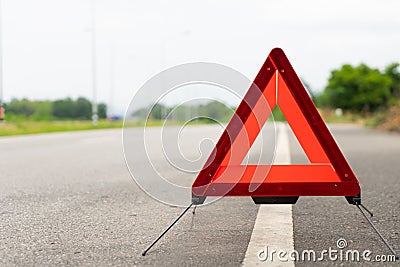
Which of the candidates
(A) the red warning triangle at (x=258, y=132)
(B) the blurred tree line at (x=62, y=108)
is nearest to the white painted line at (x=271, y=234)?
(A) the red warning triangle at (x=258, y=132)

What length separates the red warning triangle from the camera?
3865 millimetres

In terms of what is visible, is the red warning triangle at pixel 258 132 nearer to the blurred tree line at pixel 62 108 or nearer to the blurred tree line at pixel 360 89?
the blurred tree line at pixel 62 108

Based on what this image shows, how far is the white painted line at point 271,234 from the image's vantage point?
134 inches

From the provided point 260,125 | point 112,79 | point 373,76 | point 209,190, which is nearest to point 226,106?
point 260,125

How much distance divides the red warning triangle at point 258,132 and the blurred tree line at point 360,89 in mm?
91133

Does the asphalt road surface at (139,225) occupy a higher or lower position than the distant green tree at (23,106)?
higher

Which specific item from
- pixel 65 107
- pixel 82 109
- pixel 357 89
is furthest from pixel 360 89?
pixel 65 107

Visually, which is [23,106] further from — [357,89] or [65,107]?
[357,89]

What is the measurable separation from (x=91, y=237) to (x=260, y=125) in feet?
4.17

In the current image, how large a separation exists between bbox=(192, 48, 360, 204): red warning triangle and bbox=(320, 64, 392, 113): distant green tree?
92.5 metres

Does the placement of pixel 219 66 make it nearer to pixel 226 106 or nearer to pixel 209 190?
pixel 226 106

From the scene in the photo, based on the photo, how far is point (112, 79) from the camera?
167ft

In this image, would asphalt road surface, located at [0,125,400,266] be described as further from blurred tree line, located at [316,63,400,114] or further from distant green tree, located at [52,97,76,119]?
blurred tree line, located at [316,63,400,114]

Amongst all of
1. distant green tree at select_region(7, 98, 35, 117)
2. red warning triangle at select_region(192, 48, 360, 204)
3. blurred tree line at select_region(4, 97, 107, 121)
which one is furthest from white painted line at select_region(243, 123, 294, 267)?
blurred tree line at select_region(4, 97, 107, 121)
